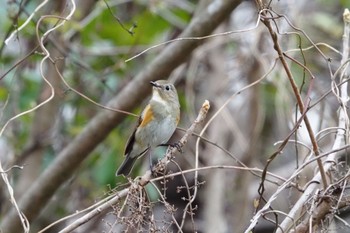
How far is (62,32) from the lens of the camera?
483 cm

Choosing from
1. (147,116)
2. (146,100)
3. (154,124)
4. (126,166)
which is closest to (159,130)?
(154,124)

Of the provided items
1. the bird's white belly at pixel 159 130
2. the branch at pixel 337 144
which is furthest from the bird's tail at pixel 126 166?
the branch at pixel 337 144

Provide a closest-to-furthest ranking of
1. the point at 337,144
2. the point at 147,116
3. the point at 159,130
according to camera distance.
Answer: the point at 337,144 → the point at 159,130 → the point at 147,116

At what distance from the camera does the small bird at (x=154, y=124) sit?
401cm

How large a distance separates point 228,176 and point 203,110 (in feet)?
11.5

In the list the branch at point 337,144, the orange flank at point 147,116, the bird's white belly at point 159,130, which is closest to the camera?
the branch at point 337,144

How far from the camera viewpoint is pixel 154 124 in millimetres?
4059

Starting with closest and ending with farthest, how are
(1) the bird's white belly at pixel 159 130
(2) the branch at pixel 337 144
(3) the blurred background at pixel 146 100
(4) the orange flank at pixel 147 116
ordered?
(2) the branch at pixel 337 144 < (1) the bird's white belly at pixel 159 130 < (4) the orange flank at pixel 147 116 < (3) the blurred background at pixel 146 100

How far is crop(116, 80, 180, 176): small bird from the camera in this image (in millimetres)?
4008

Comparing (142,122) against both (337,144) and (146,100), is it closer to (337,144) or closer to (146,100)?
(146,100)

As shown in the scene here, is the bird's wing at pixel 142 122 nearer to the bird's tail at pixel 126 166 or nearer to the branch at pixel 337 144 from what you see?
the bird's tail at pixel 126 166

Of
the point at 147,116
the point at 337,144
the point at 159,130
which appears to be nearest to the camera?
the point at 337,144

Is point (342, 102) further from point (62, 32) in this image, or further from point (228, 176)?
point (228, 176)

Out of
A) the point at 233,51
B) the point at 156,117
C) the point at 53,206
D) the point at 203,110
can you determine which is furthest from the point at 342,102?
the point at 233,51
